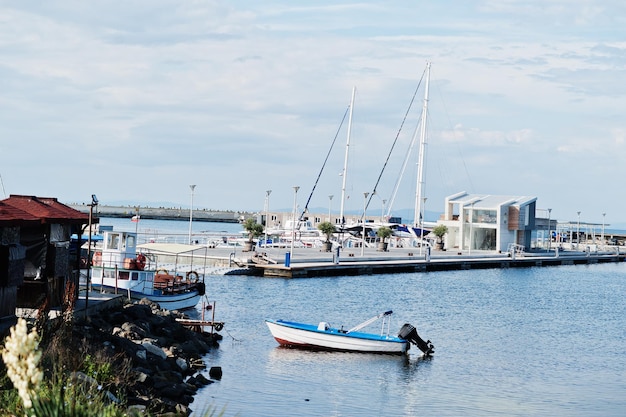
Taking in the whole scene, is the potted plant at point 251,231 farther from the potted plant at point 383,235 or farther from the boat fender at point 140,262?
the boat fender at point 140,262

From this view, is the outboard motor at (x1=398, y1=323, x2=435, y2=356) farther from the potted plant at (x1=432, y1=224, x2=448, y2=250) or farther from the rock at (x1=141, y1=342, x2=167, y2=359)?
the potted plant at (x1=432, y1=224, x2=448, y2=250)

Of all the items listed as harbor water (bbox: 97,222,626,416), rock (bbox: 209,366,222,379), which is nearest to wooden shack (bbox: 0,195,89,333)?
rock (bbox: 209,366,222,379)

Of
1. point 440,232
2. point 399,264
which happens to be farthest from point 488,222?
point 399,264

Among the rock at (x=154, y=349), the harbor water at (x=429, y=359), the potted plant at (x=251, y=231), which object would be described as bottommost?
the harbor water at (x=429, y=359)

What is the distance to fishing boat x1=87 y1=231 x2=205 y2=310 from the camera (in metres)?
43.2

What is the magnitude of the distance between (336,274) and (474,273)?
18.0m

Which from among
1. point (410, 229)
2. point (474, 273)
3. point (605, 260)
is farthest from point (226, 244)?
point (605, 260)

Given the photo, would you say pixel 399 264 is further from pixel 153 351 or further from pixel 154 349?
pixel 153 351

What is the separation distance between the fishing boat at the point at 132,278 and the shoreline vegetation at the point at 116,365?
7.29 meters

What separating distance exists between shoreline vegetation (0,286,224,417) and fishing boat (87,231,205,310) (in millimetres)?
7288

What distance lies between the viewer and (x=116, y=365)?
24.4 metres

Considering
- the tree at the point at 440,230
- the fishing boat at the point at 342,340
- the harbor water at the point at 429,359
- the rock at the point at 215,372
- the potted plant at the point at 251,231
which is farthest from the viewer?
the tree at the point at 440,230

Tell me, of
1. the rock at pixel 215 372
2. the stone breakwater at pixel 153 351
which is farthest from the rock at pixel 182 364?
the rock at pixel 215 372

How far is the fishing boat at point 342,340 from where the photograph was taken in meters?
36.2
